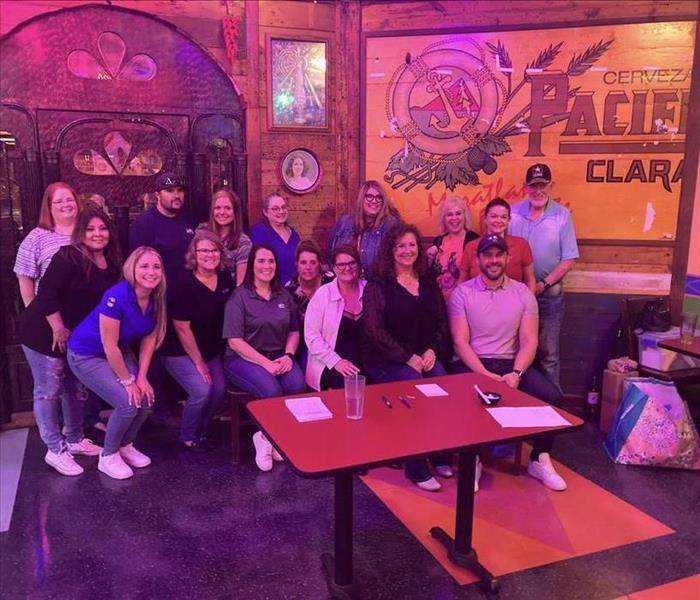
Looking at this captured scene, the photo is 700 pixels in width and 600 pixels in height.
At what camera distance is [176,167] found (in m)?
4.09

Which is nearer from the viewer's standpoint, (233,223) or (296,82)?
(233,223)

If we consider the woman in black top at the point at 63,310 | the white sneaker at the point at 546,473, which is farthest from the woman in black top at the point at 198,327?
the white sneaker at the point at 546,473

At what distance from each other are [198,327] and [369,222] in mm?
1257

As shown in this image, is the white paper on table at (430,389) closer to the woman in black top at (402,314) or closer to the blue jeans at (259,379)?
the woman in black top at (402,314)

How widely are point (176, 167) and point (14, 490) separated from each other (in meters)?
2.15

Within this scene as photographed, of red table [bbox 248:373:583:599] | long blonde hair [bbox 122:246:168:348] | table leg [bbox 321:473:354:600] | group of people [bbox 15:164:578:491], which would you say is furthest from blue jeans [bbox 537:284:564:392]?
long blonde hair [bbox 122:246:168:348]

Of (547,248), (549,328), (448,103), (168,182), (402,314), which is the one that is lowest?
(549,328)

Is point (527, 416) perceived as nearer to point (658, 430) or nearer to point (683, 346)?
point (658, 430)

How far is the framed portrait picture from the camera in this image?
434 cm

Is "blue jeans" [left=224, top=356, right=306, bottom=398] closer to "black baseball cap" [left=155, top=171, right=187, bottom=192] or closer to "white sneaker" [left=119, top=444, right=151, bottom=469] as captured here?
"white sneaker" [left=119, top=444, right=151, bottom=469]

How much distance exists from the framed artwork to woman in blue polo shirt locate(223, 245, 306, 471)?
1.26m

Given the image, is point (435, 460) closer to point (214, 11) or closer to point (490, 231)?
point (490, 231)

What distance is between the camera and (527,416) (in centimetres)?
228

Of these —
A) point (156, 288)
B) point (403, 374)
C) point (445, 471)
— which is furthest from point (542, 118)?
point (156, 288)
